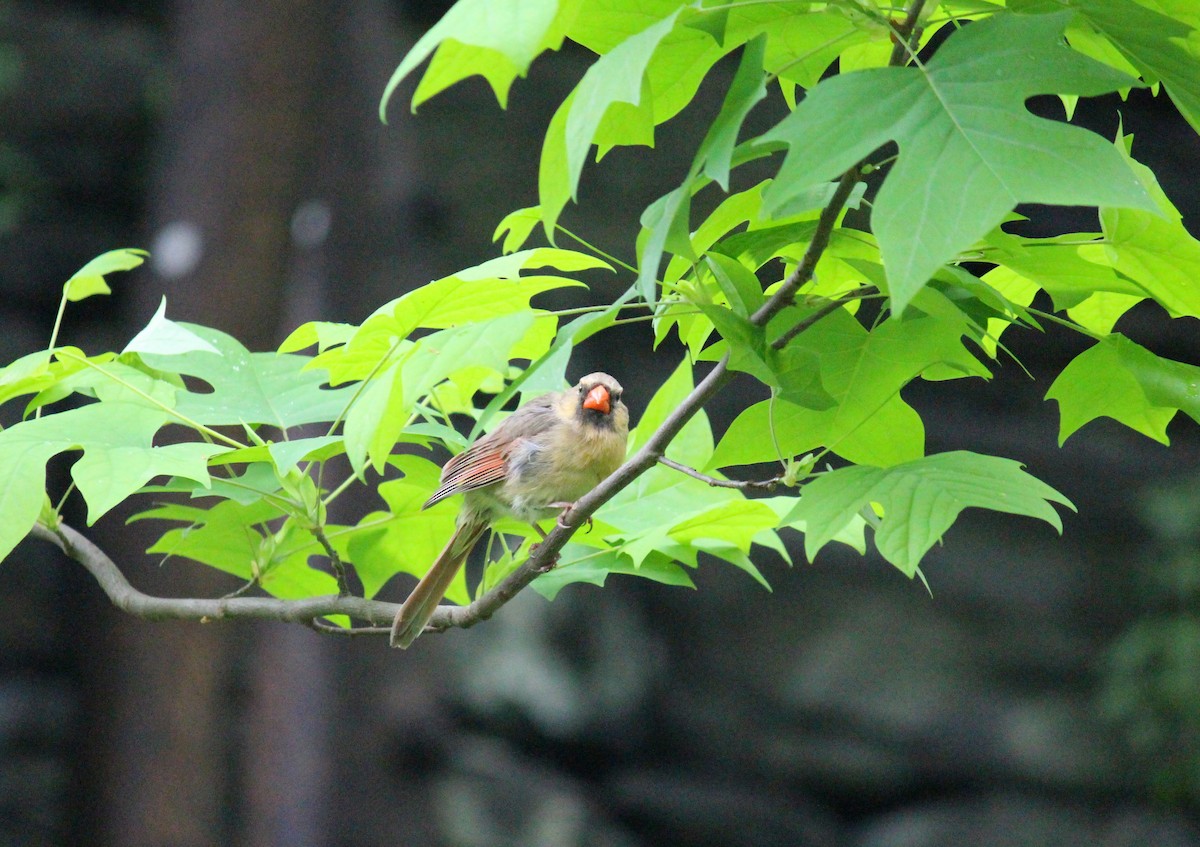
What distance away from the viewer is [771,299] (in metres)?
1.08

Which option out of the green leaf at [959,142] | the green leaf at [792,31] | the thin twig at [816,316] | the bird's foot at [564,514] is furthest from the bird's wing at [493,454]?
the green leaf at [959,142]

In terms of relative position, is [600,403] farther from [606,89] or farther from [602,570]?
[606,89]

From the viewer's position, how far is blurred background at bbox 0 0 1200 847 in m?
5.32

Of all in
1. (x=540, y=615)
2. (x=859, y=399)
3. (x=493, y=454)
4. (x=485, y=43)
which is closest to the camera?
(x=485, y=43)

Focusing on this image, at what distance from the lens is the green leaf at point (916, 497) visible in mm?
1065

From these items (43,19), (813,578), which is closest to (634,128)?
(813,578)

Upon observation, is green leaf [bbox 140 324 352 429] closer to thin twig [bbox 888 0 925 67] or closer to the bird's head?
the bird's head

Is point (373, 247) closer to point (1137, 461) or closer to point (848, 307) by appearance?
point (1137, 461)

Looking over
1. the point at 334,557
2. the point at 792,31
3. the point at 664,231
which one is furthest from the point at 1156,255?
the point at 334,557

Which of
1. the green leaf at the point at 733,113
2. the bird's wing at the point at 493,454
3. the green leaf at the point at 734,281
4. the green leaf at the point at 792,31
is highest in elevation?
the green leaf at the point at 792,31

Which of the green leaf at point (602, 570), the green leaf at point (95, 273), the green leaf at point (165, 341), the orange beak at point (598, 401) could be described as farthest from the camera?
the orange beak at point (598, 401)

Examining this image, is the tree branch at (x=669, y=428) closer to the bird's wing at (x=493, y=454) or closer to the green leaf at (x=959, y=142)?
the green leaf at (x=959, y=142)

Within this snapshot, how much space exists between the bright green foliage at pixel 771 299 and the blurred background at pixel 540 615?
3.78 metres

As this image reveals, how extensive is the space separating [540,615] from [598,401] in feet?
13.6
